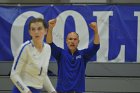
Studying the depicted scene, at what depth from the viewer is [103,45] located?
7.33m

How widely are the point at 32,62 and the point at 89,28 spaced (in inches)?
160

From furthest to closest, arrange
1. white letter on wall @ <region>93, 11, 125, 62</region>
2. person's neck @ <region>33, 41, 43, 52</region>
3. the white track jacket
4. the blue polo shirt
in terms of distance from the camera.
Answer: white letter on wall @ <region>93, 11, 125, 62</region>
the blue polo shirt
person's neck @ <region>33, 41, 43, 52</region>
the white track jacket

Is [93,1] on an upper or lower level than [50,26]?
upper

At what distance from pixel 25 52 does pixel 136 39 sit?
14.1ft

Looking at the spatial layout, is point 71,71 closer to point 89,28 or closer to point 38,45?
point 38,45

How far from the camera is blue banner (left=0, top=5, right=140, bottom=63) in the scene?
734 cm

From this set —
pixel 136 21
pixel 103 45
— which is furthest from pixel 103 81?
pixel 136 21

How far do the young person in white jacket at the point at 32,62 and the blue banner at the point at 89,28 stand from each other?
3.82m

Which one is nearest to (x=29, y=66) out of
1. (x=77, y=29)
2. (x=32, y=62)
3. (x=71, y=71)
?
(x=32, y=62)

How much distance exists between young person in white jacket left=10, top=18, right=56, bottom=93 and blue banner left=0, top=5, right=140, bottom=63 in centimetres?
382

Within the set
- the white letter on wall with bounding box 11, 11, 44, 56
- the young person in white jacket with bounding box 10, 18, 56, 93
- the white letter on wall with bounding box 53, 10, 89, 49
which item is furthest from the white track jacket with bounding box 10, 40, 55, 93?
the white letter on wall with bounding box 11, 11, 44, 56

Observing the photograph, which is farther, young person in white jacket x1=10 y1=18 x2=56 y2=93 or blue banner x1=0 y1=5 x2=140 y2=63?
blue banner x1=0 y1=5 x2=140 y2=63

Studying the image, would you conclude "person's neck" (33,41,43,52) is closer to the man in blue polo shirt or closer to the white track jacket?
the white track jacket

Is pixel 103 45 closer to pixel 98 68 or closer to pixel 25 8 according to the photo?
pixel 98 68
